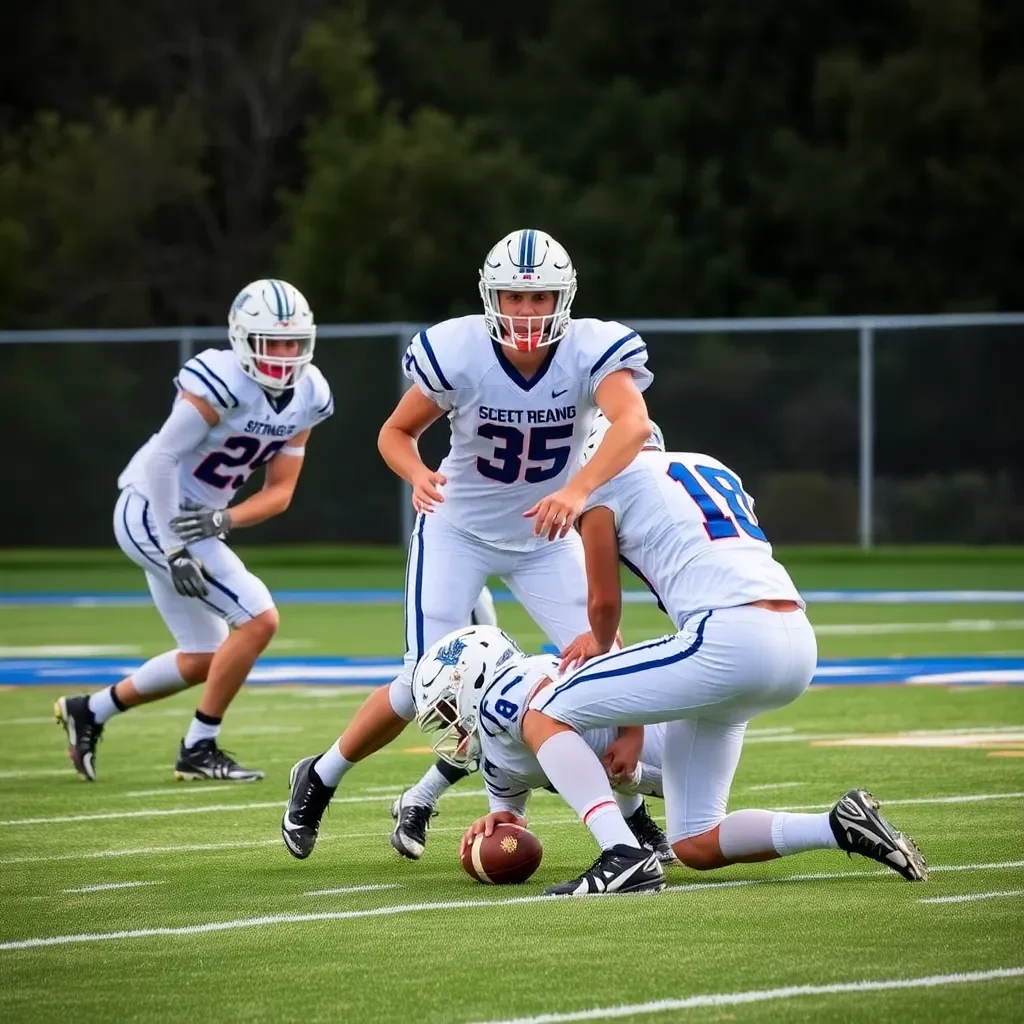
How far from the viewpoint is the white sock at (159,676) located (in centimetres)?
852

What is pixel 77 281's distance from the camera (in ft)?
106

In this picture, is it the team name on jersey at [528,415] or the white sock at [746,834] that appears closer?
the white sock at [746,834]

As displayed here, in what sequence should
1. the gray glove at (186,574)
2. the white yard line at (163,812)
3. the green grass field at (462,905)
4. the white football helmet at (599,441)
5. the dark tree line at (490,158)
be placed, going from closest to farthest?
the green grass field at (462,905), the white football helmet at (599,441), the white yard line at (163,812), the gray glove at (186,574), the dark tree line at (490,158)

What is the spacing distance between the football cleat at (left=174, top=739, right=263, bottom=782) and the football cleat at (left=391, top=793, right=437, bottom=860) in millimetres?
1765

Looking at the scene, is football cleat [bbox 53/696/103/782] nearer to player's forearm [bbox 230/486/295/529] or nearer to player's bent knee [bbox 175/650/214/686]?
player's bent knee [bbox 175/650/214/686]

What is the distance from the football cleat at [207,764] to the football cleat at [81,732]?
13.2 inches

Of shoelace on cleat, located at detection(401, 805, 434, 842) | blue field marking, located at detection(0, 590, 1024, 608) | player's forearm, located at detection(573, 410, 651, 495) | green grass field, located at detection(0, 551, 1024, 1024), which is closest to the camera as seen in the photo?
green grass field, located at detection(0, 551, 1024, 1024)

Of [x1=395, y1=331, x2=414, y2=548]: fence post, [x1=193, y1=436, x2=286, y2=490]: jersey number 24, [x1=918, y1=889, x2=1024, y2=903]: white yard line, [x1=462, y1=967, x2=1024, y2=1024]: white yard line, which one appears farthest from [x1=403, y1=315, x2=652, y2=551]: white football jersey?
[x1=395, y1=331, x2=414, y2=548]: fence post

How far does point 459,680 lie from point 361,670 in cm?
613

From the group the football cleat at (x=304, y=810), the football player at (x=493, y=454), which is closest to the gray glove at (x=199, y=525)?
the football player at (x=493, y=454)

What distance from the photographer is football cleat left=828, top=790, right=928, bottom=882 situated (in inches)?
212

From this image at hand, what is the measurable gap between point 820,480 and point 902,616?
5235mm

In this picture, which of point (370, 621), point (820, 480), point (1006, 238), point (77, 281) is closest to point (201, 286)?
point (77, 281)

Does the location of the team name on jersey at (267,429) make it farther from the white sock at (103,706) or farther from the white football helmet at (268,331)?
the white sock at (103,706)
